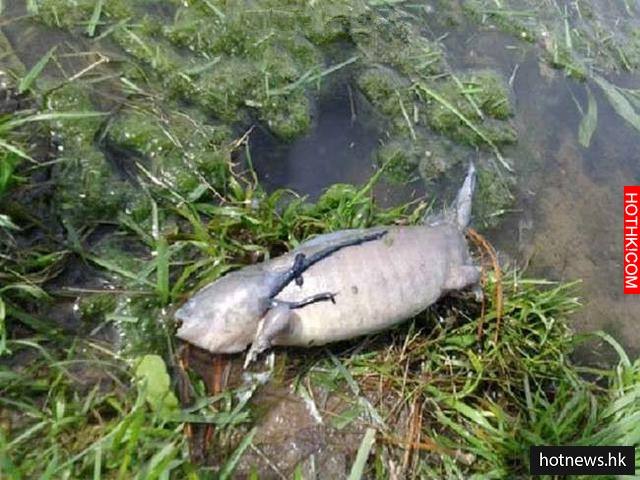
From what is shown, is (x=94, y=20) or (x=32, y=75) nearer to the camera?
(x=32, y=75)

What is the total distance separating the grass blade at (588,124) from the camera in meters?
3.39

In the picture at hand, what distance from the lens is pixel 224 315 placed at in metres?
2.07

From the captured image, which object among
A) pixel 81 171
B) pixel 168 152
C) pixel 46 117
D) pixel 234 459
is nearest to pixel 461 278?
pixel 234 459

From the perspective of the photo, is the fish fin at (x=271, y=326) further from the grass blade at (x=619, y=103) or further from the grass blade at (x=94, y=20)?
the grass blade at (x=619, y=103)

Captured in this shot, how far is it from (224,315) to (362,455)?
1.85ft

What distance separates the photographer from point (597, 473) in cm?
228

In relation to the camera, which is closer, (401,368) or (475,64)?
(401,368)

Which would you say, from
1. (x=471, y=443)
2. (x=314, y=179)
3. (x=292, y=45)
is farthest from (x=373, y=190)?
(x=471, y=443)

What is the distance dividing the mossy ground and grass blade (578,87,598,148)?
2.09ft

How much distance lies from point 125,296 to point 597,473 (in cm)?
159

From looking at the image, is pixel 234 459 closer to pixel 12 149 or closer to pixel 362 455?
pixel 362 455

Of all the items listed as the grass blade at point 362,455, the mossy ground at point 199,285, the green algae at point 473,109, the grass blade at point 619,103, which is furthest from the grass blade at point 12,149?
the grass blade at point 619,103

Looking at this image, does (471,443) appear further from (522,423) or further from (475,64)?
(475,64)

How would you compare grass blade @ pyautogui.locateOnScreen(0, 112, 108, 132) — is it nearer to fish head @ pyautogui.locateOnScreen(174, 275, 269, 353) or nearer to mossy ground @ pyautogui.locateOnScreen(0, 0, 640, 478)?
mossy ground @ pyautogui.locateOnScreen(0, 0, 640, 478)
